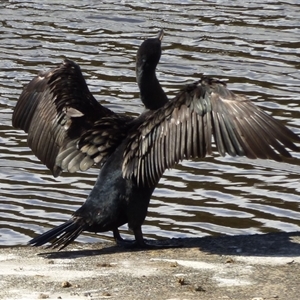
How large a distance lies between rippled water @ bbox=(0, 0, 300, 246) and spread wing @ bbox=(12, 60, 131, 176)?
1388 mm

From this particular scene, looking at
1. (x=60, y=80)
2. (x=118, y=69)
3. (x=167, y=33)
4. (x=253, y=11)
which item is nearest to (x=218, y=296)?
(x=60, y=80)

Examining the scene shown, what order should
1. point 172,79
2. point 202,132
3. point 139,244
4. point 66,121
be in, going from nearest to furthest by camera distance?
1. point 202,132
2. point 139,244
3. point 66,121
4. point 172,79

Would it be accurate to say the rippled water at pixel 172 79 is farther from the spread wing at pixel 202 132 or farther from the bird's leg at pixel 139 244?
the spread wing at pixel 202 132

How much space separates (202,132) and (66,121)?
1.36 metres

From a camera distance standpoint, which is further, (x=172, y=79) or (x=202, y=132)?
(x=172, y=79)

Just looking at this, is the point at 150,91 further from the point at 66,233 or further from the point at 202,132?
the point at 66,233

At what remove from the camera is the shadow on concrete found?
7.18 metres

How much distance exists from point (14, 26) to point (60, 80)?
25.3ft

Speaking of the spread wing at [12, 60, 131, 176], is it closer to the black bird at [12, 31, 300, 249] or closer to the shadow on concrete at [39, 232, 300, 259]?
the black bird at [12, 31, 300, 249]

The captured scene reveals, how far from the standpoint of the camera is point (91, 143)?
298 inches

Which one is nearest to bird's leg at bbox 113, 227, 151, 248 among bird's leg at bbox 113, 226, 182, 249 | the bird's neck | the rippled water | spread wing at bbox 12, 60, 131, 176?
bird's leg at bbox 113, 226, 182, 249

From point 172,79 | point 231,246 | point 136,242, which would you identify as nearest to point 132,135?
point 136,242

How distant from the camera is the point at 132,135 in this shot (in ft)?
24.1

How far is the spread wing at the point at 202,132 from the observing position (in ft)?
22.2
